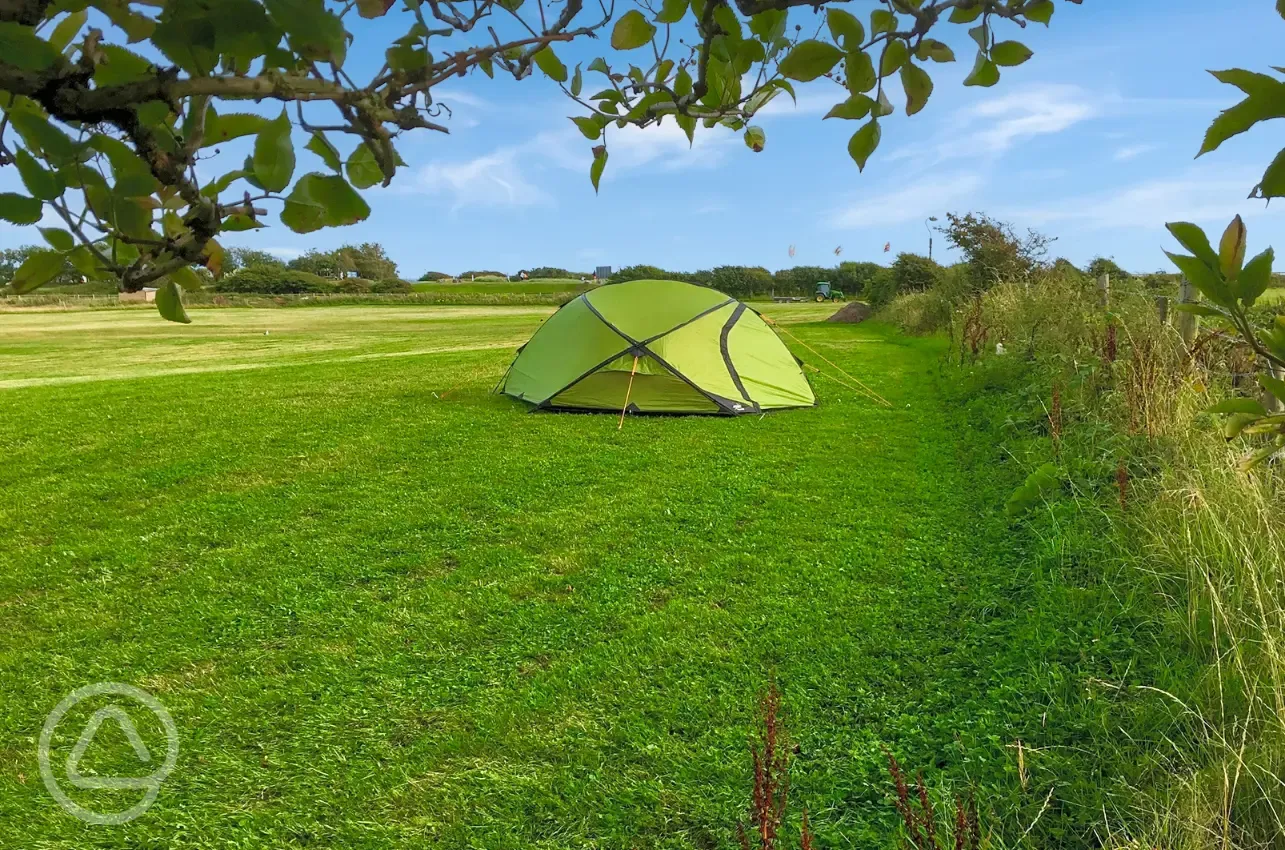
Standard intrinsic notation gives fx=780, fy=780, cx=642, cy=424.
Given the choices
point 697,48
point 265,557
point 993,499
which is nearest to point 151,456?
point 265,557

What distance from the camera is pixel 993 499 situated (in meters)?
4.80

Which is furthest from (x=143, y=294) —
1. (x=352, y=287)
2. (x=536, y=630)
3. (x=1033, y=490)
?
(x=352, y=287)

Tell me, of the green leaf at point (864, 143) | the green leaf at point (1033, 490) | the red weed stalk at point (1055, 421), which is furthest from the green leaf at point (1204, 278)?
the red weed stalk at point (1055, 421)

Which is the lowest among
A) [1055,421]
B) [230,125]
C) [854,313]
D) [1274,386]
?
[1055,421]

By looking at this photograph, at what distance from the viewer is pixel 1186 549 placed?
3.04m

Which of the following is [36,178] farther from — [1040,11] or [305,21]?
[1040,11]

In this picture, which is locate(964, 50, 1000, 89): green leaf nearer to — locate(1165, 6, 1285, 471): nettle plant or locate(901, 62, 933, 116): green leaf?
locate(901, 62, 933, 116): green leaf

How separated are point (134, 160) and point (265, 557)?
13.1 ft

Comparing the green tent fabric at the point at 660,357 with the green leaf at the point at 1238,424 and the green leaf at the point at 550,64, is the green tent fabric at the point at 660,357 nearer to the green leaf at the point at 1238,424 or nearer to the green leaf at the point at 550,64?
the green leaf at the point at 550,64

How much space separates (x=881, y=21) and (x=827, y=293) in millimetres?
52880

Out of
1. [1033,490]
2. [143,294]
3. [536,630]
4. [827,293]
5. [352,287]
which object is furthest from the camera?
[827,293]

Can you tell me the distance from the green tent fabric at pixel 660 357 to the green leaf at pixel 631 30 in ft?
21.7

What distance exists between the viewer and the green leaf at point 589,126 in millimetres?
1101

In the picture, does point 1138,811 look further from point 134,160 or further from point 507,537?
point 507,537
